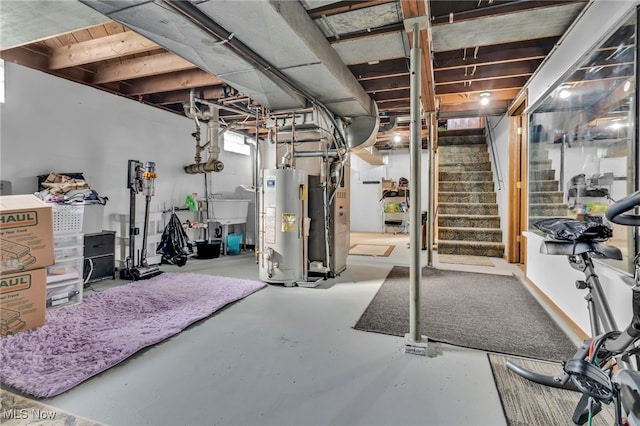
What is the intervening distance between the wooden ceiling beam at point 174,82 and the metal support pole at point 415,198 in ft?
8.79

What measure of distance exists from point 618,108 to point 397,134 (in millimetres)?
6038

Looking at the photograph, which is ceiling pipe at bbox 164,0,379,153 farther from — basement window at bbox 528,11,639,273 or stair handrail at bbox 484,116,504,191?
stair handrail at bbox 484,116,504,191

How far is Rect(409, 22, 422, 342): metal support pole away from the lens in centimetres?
210

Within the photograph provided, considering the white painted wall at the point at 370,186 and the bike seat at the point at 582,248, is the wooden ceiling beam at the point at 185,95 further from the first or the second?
the white painted wall at the point at 370,186

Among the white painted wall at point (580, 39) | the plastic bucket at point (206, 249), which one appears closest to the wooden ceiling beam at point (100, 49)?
the plastic bucket at point (206, 249)

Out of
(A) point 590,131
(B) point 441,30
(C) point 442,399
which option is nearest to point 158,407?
Answer: (C) point 442,399

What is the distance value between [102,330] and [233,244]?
340 cm

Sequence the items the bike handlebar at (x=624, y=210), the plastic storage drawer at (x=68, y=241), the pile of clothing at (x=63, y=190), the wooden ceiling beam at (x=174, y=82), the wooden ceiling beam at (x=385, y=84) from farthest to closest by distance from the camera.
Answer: the wooden ceiling beam at (x=385, y=84)
the wooden ceiling beam at (x=174, y=82)
the pile of clothing at (x=63, y=190)
the plastic storage drawer at (x=68, y=241)
the bike handlebar at (x=624, y=210)

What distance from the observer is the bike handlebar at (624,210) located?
899 millimetres

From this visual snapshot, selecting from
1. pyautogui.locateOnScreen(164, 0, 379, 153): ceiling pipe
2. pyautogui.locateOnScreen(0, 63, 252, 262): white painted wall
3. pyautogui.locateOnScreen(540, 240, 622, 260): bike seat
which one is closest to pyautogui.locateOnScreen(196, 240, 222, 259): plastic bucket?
pyautogui.locateOnScreen(0, 63, 252, 262): white painted wall

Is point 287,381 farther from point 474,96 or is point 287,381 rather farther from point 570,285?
point 474,96

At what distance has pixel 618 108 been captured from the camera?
1.77 m

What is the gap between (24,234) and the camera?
8.14 ft

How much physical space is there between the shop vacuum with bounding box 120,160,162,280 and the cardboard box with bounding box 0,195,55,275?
1389 mm
